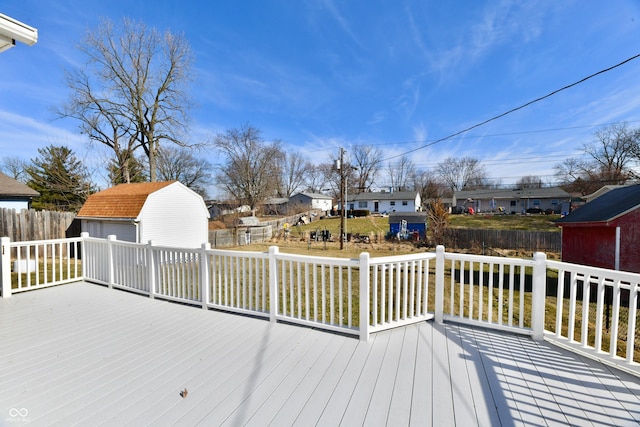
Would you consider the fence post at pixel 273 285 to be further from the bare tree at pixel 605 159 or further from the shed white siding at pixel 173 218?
the bare tree at pixel 605 159

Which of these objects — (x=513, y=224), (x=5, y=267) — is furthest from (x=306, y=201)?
(x=5, y=267)

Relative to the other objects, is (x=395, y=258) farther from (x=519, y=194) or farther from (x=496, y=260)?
(x=519, y=194)

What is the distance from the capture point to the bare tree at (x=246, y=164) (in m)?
28.7

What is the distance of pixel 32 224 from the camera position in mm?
9984

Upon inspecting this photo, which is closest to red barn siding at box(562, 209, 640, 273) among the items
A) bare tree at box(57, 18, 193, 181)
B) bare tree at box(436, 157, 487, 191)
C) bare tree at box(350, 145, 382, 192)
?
bare tree at box(57, 18, 193, 181)

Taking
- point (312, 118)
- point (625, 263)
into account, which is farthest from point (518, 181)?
point (625, 263)

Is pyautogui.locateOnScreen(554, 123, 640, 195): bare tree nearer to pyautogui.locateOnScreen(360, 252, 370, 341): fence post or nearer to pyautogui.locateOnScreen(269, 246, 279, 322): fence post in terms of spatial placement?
pyautogui.locateOnScreen(360, 252, 370, 341): fence post

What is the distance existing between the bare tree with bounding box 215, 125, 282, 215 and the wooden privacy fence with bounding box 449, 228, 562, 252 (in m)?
19.9

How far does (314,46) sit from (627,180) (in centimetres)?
2949

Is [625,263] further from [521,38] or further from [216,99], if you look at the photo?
[216,99]

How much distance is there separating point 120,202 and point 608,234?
1680 cm

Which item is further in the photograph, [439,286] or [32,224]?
[32,224]

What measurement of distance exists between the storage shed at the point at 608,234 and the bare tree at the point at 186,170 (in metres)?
30.1

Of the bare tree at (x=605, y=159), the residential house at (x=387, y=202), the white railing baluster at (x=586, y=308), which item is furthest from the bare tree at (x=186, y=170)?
the bare tree at (x=605, y=159)
